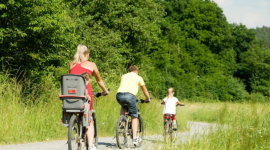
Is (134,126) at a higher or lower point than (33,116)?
lower

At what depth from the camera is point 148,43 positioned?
3284cm

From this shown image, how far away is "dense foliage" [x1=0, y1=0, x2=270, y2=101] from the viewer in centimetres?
1435

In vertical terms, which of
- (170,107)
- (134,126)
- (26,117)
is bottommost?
(134,126)

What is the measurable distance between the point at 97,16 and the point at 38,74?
14.7m

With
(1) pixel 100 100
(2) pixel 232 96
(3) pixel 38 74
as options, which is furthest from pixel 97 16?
(2) pixel 232 96

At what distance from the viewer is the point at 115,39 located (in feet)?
92.0

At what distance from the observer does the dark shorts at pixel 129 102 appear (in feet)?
25.3

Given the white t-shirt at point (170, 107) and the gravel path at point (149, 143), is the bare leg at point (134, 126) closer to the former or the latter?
the gravel path at point (149, 143)

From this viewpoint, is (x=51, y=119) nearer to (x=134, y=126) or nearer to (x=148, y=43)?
(x=134, y=126)

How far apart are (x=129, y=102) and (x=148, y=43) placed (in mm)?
25339

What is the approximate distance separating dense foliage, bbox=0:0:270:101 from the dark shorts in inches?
221

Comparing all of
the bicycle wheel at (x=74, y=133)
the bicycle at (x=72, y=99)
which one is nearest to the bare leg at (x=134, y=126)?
the bicycle wheel at (x=74, y=133)

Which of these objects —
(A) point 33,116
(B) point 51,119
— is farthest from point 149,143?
(B) point 51,119

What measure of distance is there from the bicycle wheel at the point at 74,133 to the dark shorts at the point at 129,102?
2.04 metres
